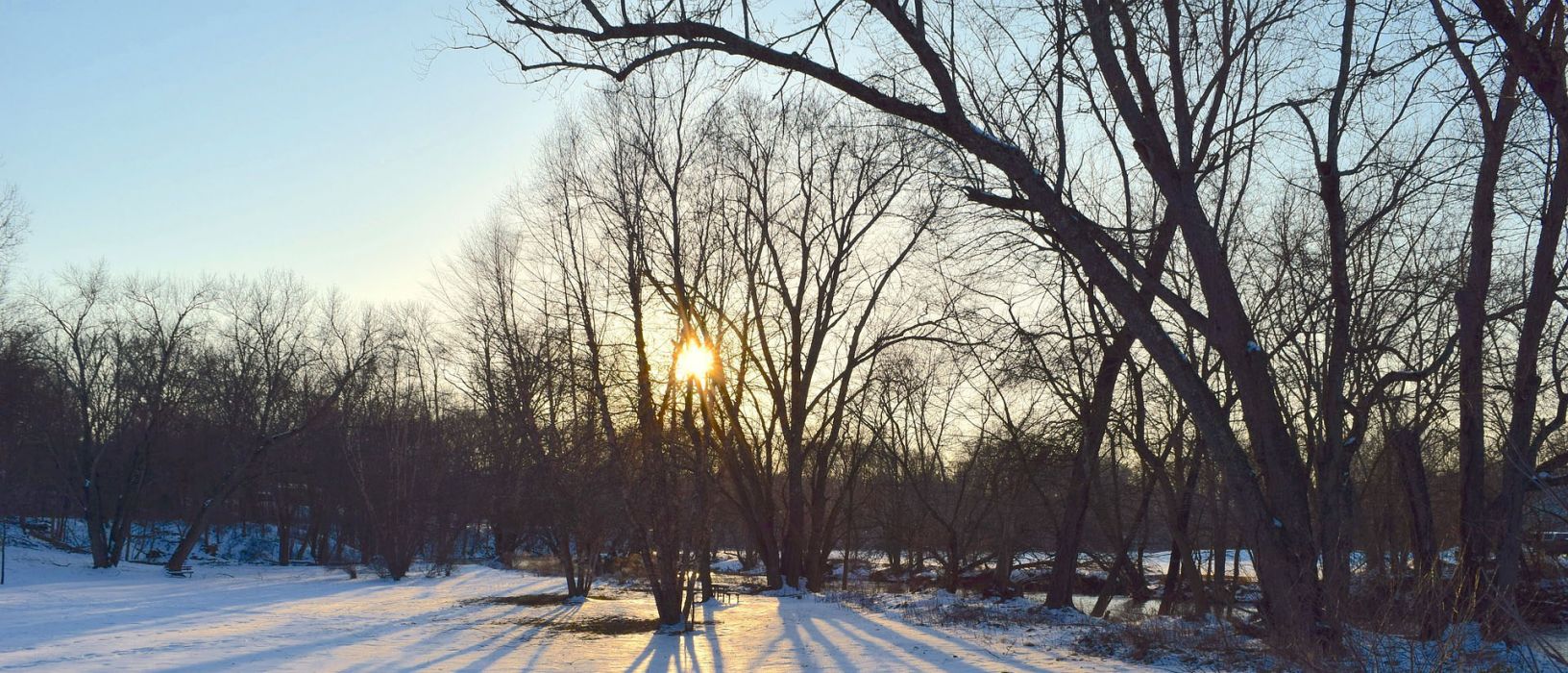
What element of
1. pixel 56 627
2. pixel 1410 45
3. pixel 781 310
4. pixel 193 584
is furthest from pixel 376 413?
pixel 1410 45

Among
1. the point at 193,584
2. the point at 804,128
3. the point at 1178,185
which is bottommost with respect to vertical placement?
the point at 193,584

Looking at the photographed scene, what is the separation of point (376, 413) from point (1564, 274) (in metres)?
42.1

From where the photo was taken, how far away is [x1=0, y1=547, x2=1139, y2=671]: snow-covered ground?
11.8 m

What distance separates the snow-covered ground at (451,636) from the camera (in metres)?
A: 11.8

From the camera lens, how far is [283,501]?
49.9 metres

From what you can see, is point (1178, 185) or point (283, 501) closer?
point (1178, 185)

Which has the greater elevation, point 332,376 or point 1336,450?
point 332,376

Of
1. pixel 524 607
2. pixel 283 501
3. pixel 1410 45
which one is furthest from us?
pixel 283 501

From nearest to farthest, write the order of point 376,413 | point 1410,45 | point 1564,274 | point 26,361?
point 1410,45, point 1564,274, point 26,361, point 376,413

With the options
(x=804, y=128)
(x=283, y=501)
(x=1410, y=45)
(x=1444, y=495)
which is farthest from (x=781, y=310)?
(x=283, y=501)

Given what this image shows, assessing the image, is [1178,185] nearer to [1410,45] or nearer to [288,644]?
[1410,45]

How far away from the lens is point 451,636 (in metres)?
15.5

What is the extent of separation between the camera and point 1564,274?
14711 millimetres

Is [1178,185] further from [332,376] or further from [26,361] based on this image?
[332,376]
